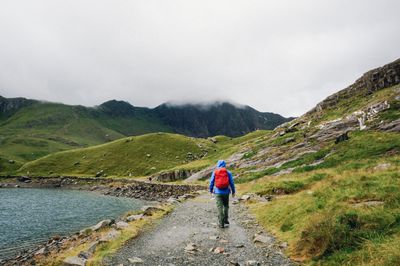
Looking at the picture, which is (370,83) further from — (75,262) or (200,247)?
(75,262)

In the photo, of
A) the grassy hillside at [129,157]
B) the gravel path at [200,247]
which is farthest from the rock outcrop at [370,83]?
the gravel path at [200,247]

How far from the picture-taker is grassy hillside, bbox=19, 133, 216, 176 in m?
140

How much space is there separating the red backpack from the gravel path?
2.85 metres

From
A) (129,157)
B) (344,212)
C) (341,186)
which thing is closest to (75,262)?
(344,212)

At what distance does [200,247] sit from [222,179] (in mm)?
5580

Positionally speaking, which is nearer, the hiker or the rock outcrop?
the hiker

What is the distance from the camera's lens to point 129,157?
152m

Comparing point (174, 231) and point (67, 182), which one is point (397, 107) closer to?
point (174, 231)

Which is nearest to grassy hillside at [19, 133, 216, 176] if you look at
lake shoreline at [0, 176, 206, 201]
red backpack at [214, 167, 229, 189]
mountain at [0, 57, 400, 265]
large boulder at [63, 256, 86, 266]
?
mountain at [0, 57, 400, 265]

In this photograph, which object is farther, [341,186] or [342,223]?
[341,186]

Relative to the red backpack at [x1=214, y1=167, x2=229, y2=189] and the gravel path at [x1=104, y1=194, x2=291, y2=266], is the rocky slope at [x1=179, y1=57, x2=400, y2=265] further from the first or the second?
the red backpack at [x1=214, y1=167, x2=229, y2=189]

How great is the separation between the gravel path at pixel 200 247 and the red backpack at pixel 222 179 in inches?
112

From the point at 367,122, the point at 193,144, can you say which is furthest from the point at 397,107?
the point at 193,144

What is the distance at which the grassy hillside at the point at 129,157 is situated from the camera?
140 m
